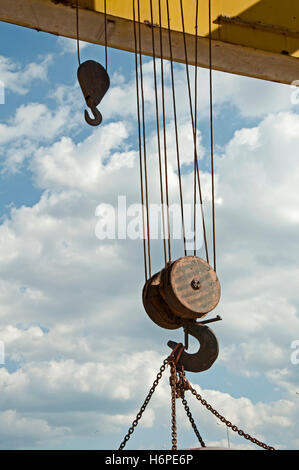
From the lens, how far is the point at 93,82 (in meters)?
5.18

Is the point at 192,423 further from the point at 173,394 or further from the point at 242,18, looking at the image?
the point at 242,18

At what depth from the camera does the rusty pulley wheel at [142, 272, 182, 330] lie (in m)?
4.43

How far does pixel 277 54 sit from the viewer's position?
6.46 m

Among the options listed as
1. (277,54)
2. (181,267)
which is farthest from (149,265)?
(277,54)

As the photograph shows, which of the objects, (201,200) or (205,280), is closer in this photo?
(205,280)

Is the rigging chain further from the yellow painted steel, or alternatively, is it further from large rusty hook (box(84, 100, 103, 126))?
the yellow painted steel

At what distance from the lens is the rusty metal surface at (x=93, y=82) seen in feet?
16.9

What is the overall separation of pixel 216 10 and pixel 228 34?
0.74ft

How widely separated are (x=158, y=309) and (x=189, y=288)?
0.79 ft

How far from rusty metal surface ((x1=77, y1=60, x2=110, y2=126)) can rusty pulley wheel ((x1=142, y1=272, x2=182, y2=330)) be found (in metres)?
1.36

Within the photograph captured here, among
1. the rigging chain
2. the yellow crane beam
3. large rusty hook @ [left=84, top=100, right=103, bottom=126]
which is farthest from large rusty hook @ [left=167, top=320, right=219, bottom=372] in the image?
the yellow crane beam

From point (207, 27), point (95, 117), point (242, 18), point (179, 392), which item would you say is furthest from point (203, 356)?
point (242, 18)
